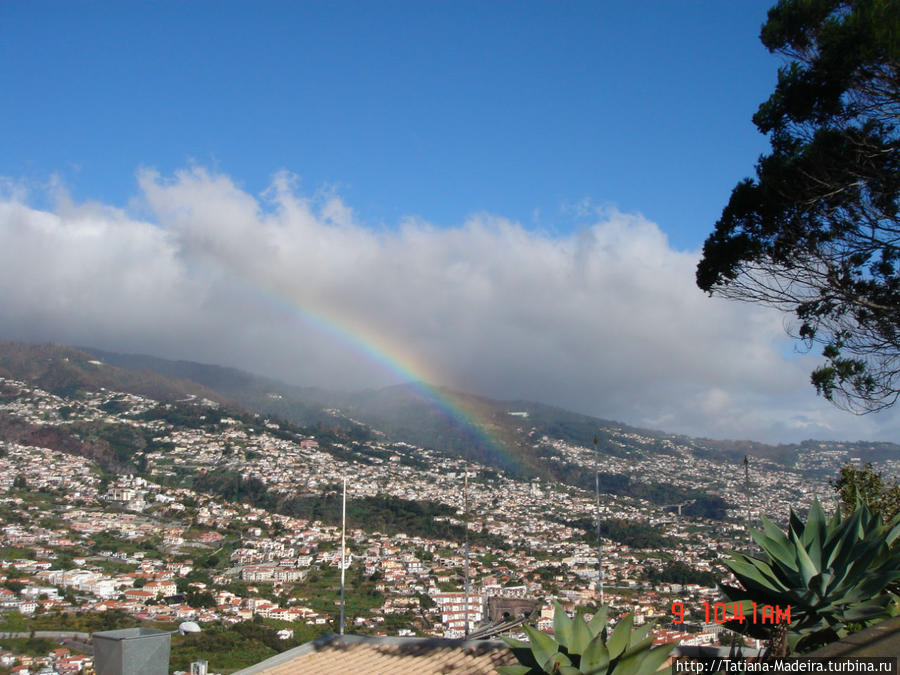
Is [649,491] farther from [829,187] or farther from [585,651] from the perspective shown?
[585,651]

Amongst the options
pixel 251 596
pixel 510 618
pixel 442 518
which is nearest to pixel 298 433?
pixel 442 518

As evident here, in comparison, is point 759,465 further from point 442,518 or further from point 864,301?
point 864,301

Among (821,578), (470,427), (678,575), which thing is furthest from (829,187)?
(470,427)

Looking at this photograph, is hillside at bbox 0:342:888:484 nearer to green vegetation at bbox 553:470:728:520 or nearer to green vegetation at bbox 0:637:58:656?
green vegetation at bbox 553:470:728:520

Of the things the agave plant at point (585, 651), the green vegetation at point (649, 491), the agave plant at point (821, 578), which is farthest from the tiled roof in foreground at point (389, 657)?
the green vegetation at point (649, 491)

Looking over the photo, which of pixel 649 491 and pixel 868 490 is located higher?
pixel 868 490
